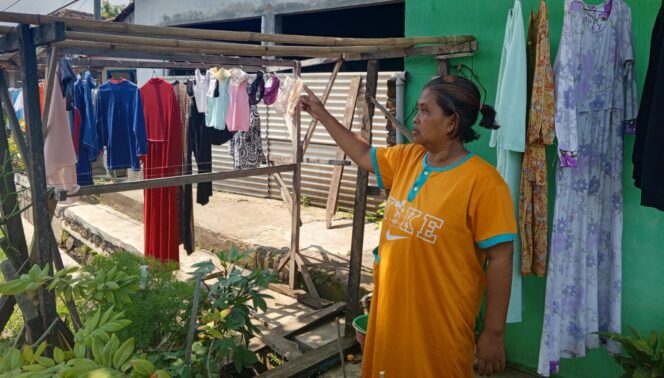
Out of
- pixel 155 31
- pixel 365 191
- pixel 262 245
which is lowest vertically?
pixel 262 245

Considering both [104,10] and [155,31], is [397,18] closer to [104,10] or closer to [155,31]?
[155,31]

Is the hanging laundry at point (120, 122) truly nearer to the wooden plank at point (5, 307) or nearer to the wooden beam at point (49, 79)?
the wooden beam at point (49, 79)

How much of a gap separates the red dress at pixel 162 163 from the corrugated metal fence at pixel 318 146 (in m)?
2.52

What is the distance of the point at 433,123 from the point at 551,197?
1721mm

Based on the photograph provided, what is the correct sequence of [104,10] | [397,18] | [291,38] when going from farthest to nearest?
1. [104,10]
2. [397,18]
3. [291,38]

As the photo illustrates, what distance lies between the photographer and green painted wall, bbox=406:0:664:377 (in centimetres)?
315

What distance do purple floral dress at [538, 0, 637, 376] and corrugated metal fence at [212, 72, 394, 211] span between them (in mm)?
4261

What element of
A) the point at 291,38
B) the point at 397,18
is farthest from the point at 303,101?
the point at 397,18

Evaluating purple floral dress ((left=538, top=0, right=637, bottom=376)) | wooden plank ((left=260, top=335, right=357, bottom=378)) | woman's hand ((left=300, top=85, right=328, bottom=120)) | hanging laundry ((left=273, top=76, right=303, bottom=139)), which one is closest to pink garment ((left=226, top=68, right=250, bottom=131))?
hanging laundry ((left=273, top=76, right=303, bottom=139))

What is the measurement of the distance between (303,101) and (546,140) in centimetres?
140

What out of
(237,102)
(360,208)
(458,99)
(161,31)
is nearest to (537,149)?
(458,99)

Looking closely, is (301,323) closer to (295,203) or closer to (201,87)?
(295,203)

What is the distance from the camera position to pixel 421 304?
2.13m

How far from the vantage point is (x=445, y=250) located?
2.05 metres
